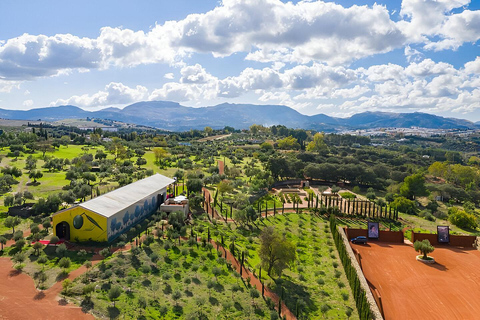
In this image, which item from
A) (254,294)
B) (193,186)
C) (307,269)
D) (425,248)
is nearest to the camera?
(254,294)

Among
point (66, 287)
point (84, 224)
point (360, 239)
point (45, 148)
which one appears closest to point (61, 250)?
point (84, 224)

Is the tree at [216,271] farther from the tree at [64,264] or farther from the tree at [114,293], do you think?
the tree at [64,264]

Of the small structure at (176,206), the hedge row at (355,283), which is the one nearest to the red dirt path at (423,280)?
the hedge row at (355,283)

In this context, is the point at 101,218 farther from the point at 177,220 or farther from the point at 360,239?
the point at 360,239

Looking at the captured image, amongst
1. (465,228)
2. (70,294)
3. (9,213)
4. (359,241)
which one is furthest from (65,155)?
(465,228)

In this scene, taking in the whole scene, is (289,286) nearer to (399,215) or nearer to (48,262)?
(48,262)
